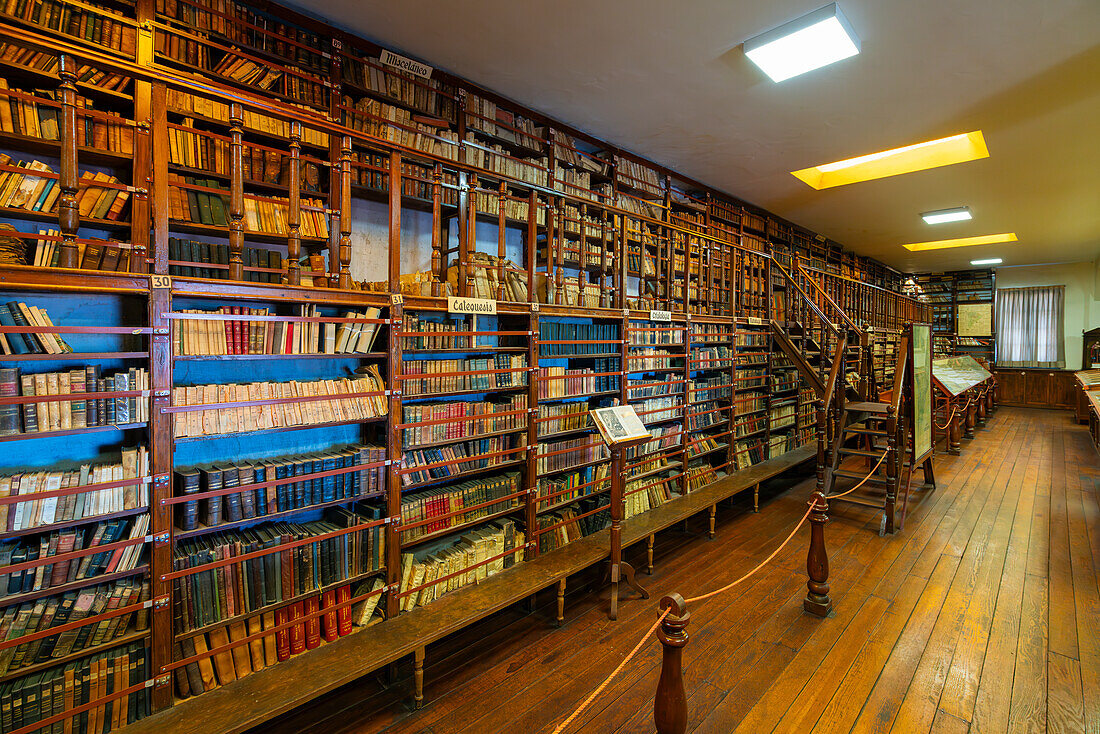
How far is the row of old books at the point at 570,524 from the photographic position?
12.5ft

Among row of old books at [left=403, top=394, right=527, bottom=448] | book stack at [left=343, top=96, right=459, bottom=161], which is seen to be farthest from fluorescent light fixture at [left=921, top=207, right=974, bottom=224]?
row of old books at [left=403, top=394, right=527, bottom=448]

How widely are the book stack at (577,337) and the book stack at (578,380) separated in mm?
123

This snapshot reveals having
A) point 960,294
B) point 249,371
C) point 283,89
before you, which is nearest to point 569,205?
point 283,89

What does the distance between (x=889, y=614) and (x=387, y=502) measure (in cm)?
340

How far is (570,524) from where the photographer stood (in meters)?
4.05

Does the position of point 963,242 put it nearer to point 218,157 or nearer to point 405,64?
point 405,64

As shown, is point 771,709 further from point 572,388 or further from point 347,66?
point 347,66

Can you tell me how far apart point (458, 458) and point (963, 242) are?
1326 centimetres

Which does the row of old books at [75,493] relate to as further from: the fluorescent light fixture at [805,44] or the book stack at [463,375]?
the fluorescent light fixture at [805,44]

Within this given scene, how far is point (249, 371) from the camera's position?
3.11 meters

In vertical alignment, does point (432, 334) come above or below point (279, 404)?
above

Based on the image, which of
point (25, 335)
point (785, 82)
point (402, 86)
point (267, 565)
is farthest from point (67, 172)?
point (785, 82)

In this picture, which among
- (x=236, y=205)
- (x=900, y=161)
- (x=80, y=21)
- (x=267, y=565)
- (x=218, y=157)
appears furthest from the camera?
(x=900, y=161)

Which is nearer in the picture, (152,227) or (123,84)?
(152,227)
